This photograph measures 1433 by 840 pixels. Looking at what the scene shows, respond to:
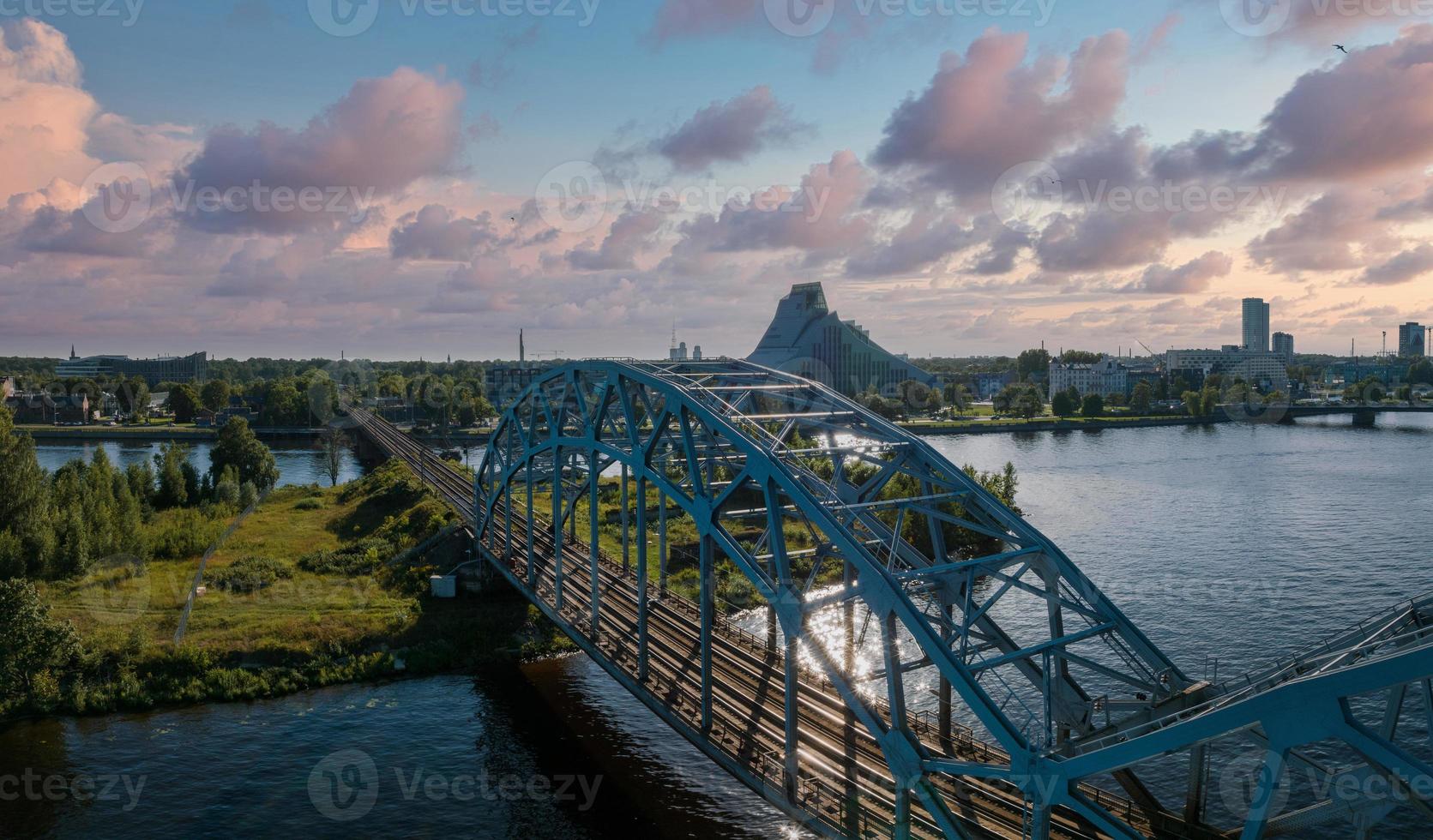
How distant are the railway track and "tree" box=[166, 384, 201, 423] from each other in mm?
170670

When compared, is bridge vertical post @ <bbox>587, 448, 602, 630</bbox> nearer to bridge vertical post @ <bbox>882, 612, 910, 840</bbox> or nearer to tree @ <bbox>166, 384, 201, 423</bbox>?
bridge vertical post @ <bbox>882, 612, 910, 840</bbox>

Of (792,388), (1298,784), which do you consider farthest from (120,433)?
(1298,784)

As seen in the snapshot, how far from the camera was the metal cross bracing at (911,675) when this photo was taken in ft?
49.0

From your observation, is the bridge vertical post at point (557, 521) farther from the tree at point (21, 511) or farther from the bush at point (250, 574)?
the tree at point (21, 511)

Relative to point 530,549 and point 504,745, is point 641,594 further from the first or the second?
point 530,549

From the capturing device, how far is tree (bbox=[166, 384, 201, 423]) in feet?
594

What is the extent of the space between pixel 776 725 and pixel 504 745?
1281cm

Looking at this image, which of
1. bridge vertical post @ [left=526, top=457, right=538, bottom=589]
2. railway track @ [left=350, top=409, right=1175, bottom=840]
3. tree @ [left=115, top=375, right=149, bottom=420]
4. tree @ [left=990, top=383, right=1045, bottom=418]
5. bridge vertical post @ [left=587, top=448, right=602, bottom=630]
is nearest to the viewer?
railway track @ [left=350, top=409, right=1175, bottom=840]

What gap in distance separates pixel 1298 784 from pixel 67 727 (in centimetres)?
4481

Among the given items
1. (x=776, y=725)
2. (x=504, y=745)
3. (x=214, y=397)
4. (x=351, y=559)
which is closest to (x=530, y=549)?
(x=504, y=745)

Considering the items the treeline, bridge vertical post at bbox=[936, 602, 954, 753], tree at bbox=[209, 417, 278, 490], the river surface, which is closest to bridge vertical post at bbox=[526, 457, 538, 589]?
the river surface

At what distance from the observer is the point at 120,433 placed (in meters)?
A: 157

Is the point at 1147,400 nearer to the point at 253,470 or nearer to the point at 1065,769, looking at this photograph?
the point at 253,470

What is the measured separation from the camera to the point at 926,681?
3859 cm
